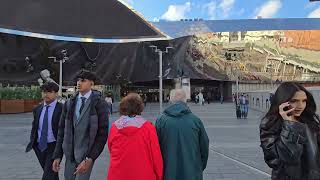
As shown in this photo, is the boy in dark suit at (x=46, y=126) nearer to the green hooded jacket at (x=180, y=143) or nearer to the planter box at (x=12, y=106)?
the green hooded jacket at (x=180, y=143)

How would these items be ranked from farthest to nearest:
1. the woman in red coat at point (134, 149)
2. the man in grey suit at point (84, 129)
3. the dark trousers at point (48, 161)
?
the dark trousers at point (48, 161) < the man in grey suit at point (84, 129) < the woman in red coat at point (134, 149)

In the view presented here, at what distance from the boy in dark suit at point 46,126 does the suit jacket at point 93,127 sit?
0.67 meters

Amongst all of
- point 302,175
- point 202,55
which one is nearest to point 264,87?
point 202,55

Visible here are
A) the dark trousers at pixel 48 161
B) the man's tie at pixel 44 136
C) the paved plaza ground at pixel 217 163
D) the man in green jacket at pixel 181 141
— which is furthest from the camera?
the paved plaza ground at pixel 217 163

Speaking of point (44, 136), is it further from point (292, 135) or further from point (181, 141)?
point (292, 135)

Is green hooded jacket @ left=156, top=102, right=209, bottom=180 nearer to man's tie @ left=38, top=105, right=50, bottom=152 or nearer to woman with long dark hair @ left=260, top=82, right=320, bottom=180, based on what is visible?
woman with long dark hair @ left=260, top=82, right=320, bottom=180

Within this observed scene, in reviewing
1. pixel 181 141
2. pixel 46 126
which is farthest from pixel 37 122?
pixel 181 141

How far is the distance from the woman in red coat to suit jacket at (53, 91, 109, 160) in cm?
59

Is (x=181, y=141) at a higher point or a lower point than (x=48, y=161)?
higher

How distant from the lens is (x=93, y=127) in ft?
16.4

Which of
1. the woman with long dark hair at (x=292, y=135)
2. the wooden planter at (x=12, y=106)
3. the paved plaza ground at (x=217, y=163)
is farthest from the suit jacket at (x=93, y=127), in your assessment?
the wooden planter at (x=12, y=106)

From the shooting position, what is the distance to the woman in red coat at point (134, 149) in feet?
14.2

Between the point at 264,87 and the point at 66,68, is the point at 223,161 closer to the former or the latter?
the point at 66,68

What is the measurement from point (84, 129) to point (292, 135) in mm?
2577
